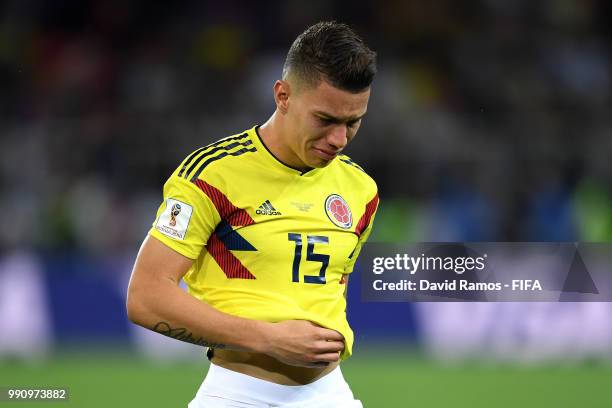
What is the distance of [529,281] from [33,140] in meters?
6.55

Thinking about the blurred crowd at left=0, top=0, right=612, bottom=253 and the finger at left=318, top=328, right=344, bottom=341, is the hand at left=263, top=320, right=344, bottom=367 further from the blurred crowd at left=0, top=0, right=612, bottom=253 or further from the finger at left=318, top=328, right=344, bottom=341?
the blurred crowd at left=0, top=0, right=612, bottom=253

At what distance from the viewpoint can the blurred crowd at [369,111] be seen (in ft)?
31.6

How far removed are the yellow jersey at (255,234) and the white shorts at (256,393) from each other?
178 mm

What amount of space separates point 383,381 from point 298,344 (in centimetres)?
496

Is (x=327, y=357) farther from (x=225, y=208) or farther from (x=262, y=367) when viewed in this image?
(x=225, y=208)

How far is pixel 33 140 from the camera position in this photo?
33.9 feet

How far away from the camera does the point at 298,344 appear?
311 centimetres

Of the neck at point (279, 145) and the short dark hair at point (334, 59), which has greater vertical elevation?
the short dark hair at point (334, 59)

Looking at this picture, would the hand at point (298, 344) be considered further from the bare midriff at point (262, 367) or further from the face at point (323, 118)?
the face at point (323, 118)

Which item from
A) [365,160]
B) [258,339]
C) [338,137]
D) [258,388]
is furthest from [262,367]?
[365,160]

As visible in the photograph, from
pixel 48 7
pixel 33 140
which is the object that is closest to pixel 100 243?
pixel 33 140

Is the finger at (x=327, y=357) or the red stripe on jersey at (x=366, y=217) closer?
the finger at (x=327, y=357)

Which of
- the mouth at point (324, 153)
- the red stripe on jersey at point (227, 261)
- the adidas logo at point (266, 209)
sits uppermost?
the mouth at point (324, 153)

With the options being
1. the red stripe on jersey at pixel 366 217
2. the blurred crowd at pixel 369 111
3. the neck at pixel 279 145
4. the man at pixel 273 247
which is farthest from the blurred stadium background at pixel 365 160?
the neck at pixel 279 145
